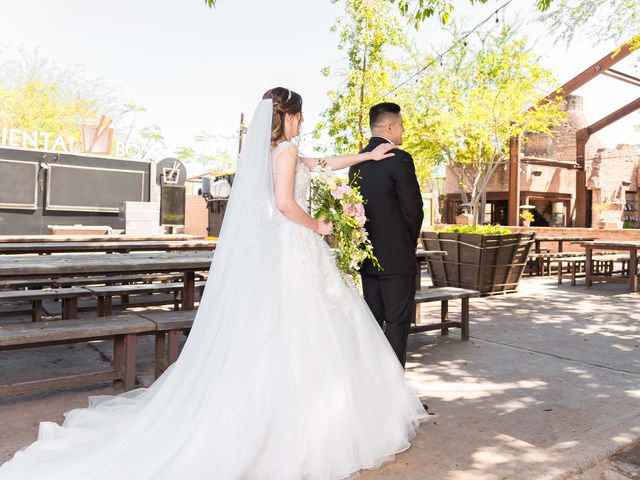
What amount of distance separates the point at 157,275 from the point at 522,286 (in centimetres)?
766

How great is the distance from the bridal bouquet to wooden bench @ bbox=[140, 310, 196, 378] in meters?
1.77

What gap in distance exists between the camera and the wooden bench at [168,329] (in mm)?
4564

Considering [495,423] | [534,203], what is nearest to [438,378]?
[495,423]

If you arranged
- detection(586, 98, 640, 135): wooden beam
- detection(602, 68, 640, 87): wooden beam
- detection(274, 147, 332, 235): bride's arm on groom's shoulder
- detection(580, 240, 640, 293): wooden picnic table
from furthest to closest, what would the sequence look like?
detection(586, 98, 640, 135): wooden beam
detection(602, 68, 640, 87): wooden beam
detection(580, 240, 640, 293): wooden picnic table
detection(274, 147, 332, 235): bride's arm on groom's shoulder

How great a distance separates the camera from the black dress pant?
3855 mm

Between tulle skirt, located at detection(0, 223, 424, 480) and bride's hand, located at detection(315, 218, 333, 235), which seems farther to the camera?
bride's hand, located at detection(315, 218, 333, 235)

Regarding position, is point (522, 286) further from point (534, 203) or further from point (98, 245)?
point (534, 203)

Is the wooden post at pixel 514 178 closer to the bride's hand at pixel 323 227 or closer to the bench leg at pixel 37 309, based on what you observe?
the bench leg at pixel 37 309

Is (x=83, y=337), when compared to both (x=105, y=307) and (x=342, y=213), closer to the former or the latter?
(x=342, y=213)

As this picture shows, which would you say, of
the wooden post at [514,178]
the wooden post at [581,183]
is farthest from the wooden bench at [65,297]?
the wooden post at [581,183]

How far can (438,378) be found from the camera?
4.92 m

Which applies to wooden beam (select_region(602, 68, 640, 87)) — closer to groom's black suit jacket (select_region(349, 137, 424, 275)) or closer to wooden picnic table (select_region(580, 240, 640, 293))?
wooden picnic table (select_region(580, 240, 640, 293))

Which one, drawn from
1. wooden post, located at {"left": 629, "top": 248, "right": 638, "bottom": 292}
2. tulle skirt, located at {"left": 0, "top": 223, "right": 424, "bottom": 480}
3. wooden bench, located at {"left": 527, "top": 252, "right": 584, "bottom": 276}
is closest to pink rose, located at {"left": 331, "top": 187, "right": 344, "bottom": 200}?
tulle skirt, located at {"left": 0, "top": 223, "right": 424, "bottom": 480}

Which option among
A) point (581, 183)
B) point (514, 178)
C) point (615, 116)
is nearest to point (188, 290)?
point (514, 178)
